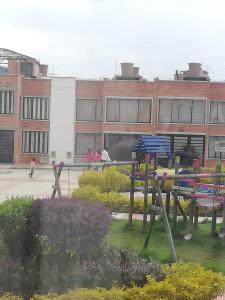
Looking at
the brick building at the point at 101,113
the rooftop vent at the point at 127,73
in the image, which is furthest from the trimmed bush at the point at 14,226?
the rooftop vent at the point at 127,73

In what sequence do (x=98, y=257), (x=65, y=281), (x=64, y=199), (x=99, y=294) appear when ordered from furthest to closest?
(x=64, y=199) < (x=98, y=257) < (x=65, y=281) < (x=99, y=294)

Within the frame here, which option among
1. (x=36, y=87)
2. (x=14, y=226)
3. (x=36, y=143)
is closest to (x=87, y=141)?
(x=36, y=143)

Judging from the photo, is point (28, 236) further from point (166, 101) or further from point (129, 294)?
point (166, 101)

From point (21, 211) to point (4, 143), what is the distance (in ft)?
109

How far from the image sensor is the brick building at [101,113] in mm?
38719

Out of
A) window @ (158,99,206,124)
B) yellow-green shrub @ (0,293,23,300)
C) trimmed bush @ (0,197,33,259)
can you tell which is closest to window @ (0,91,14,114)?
window @ (158,99,206,124)

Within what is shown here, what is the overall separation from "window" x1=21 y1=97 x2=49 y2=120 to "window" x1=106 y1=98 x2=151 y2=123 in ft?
13.7

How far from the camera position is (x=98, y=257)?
7.33 meters

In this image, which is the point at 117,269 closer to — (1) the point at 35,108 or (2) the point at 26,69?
(1) the point at 35,108

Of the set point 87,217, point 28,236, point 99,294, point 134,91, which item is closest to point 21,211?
point 28,236

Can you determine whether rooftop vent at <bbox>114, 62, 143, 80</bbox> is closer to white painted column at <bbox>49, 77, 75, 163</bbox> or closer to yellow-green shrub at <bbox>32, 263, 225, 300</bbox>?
white painted column at <bbox>49, 77, 75, 163</bbox>

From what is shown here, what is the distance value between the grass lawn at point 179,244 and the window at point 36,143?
27.7 m

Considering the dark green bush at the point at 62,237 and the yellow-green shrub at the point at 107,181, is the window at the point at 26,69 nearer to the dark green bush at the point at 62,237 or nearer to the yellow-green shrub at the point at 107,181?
the yellow-green shrub at the point at 107,181

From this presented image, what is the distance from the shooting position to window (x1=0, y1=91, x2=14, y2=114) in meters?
39.5
